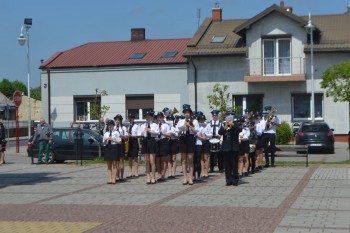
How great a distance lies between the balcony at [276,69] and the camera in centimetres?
4216

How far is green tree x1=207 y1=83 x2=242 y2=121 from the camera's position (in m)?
38.0

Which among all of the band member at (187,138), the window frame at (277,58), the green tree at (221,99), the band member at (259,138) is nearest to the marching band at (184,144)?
the band member at (187,138)

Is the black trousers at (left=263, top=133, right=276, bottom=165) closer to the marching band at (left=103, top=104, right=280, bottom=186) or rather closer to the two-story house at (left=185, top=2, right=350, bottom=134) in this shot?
the marching band at (left=103, top=104, right=280, bottom=186)

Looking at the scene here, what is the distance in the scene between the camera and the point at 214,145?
66.2 feet

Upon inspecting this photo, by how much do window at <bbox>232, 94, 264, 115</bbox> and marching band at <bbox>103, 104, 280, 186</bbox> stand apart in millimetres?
22069

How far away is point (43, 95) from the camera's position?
162ft

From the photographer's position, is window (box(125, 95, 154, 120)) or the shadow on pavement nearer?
the shadow on pavement

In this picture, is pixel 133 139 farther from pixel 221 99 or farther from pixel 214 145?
pixel 221 99

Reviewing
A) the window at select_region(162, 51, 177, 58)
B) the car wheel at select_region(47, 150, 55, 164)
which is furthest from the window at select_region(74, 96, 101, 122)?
the car wheel at select_region(47, 150, 55, 164)

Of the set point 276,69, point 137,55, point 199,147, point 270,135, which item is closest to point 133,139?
point 199,147

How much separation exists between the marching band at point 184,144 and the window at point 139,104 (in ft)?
84.5

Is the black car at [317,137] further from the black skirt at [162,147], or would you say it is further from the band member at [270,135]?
the black skirt at [162,147]

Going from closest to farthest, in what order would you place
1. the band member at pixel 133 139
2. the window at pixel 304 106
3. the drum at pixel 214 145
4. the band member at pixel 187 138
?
the band member at pixel 187 138, the drum at pixel 214 145, the band member at pixel 133 139, the window at pixel 304 106

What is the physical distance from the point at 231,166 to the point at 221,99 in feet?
71.5
